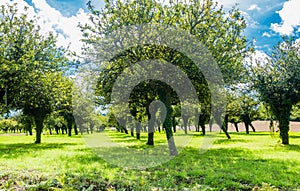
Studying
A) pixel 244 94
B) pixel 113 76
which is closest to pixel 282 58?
pixel 244 94

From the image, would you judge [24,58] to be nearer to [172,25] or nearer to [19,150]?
[19,150]

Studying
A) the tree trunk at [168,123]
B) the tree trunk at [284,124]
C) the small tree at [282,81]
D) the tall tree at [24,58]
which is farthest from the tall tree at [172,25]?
the tree trunk at [284,124]

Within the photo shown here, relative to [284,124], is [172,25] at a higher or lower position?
higher

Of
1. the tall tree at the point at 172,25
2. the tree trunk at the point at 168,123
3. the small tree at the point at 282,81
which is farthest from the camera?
the small tree at the point at 282,81

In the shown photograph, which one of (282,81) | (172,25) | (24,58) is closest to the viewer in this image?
(172,25)

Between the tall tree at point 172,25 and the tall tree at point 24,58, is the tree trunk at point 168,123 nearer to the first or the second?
the tall tree at point 172,25

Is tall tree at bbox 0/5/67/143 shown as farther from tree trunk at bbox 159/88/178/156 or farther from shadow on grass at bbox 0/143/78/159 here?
tree trunk at bbox 159/88/178/156

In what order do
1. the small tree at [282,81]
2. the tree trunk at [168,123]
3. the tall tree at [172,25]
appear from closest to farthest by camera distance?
the tall tree at [172,25], the tree trunk at [168,123], the small tree at [282,81]

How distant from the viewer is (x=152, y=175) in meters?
10.6

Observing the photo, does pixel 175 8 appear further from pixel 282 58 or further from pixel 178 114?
pixel 178 114

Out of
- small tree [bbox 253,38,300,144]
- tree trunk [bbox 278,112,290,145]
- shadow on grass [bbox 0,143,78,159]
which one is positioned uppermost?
small tree [bbox 253,38,300,144]

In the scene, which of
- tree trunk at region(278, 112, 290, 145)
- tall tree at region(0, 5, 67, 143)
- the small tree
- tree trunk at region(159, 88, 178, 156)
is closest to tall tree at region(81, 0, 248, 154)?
tree trunk at region(159, 88, 178, 156)

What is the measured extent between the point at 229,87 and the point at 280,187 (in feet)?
40.1

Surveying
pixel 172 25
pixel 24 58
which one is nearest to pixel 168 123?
pixel 172 25
